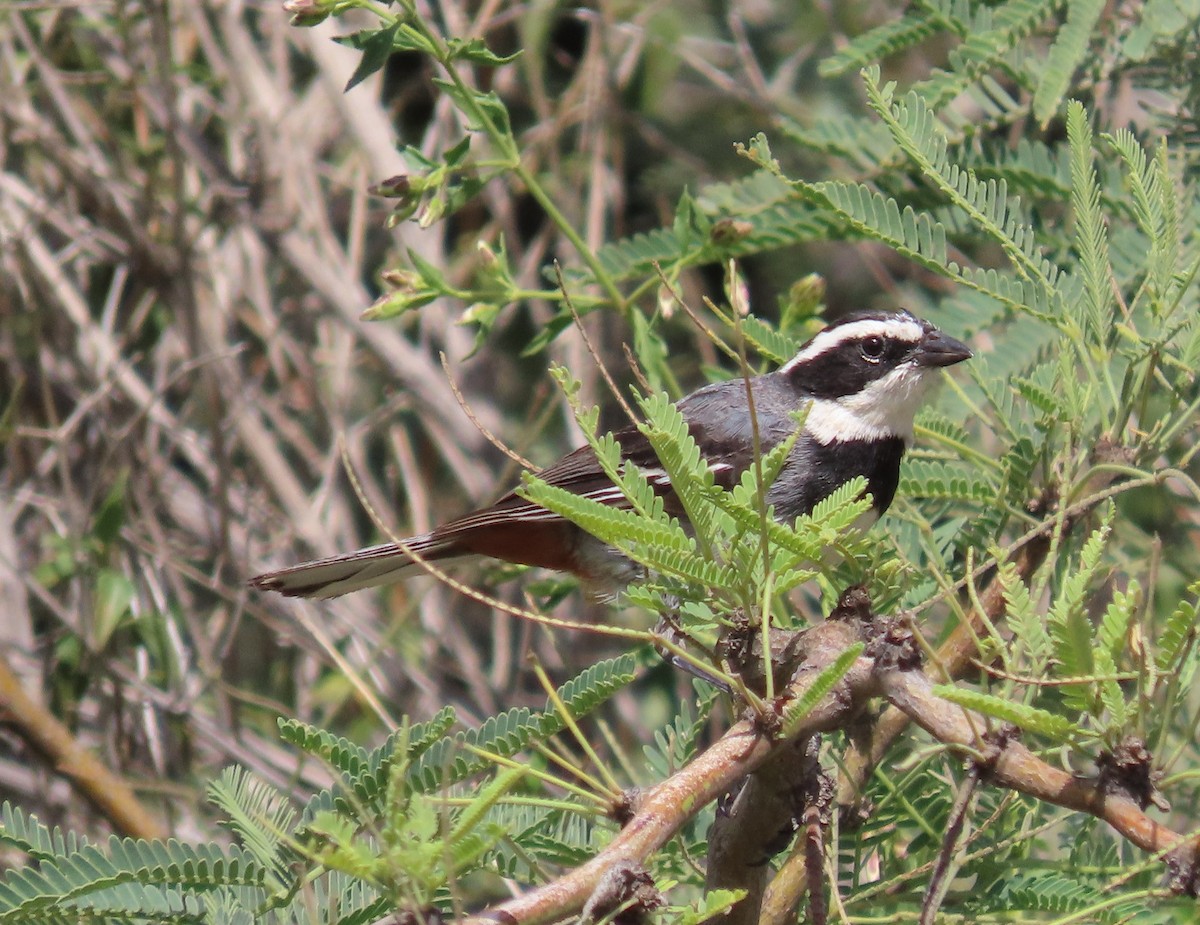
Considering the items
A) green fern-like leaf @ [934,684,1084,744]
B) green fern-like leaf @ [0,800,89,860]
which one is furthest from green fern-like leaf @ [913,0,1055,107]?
green fern-like leaf @ [0,800,89,860]

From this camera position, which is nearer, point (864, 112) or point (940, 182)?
point (940, 182)

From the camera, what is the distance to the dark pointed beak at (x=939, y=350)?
11.8 ft

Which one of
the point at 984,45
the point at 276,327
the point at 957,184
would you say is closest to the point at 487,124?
the point at 957,184

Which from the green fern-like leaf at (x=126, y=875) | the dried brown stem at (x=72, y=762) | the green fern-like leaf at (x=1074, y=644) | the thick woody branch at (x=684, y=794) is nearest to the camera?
the thick woody branch at (x=684, y=794)

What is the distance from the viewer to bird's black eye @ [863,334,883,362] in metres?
3.96

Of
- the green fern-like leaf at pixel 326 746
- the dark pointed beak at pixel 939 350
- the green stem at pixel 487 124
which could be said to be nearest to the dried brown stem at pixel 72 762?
the green stem at pixel 487 124

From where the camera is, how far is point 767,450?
3.99 metres

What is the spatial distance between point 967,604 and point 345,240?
163 inches

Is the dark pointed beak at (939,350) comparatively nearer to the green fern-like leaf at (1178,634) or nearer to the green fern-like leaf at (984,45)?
the green fern-like leaf at (984,45)

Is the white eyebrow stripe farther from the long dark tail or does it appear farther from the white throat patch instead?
the long dark tail

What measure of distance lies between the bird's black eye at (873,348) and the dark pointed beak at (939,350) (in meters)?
0.18

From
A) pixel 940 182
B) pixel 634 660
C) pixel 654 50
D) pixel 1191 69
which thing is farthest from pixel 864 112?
pixel 634 660

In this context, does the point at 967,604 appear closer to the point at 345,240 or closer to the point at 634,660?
the point at 634,660

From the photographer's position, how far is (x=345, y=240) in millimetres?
6430
